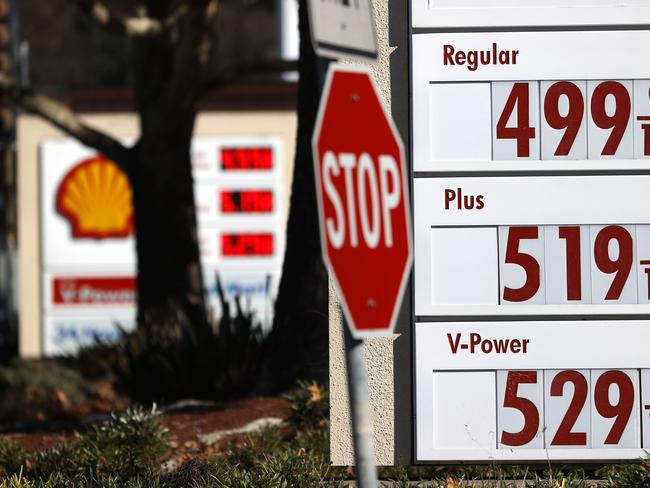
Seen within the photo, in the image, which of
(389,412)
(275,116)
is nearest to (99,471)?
(389,412)

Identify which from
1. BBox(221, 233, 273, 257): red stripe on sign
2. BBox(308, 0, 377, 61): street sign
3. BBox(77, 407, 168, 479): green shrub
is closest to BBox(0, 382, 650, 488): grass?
BBox(77, 407, 168, 479): green shrub

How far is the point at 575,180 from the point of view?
777 centimetres

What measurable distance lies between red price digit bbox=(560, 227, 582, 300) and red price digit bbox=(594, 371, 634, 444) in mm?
521

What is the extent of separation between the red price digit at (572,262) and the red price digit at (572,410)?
18.7 inches

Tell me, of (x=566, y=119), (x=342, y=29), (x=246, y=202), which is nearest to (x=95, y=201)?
(x=246, y=202)

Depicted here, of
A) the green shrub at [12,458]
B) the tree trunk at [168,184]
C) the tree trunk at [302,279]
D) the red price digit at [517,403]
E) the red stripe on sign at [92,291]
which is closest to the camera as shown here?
the red price digit at [517,403]

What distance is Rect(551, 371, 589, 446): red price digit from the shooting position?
774 cm

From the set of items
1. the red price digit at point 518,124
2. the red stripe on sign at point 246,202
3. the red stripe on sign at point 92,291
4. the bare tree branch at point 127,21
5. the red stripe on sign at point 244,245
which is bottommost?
the red stripe on sign at point 92,291

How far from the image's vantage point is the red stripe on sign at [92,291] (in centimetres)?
2434

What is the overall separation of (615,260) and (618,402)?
0.84 metres

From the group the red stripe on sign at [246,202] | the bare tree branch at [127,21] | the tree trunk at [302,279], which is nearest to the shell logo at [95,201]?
the red stripe on sign at [246,202]

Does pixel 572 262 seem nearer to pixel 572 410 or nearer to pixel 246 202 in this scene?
pixel 572 410

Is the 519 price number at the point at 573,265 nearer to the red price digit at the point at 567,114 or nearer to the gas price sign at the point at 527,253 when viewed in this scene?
the gas price sign at the point at 527,253

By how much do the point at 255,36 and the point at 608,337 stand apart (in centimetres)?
3262
